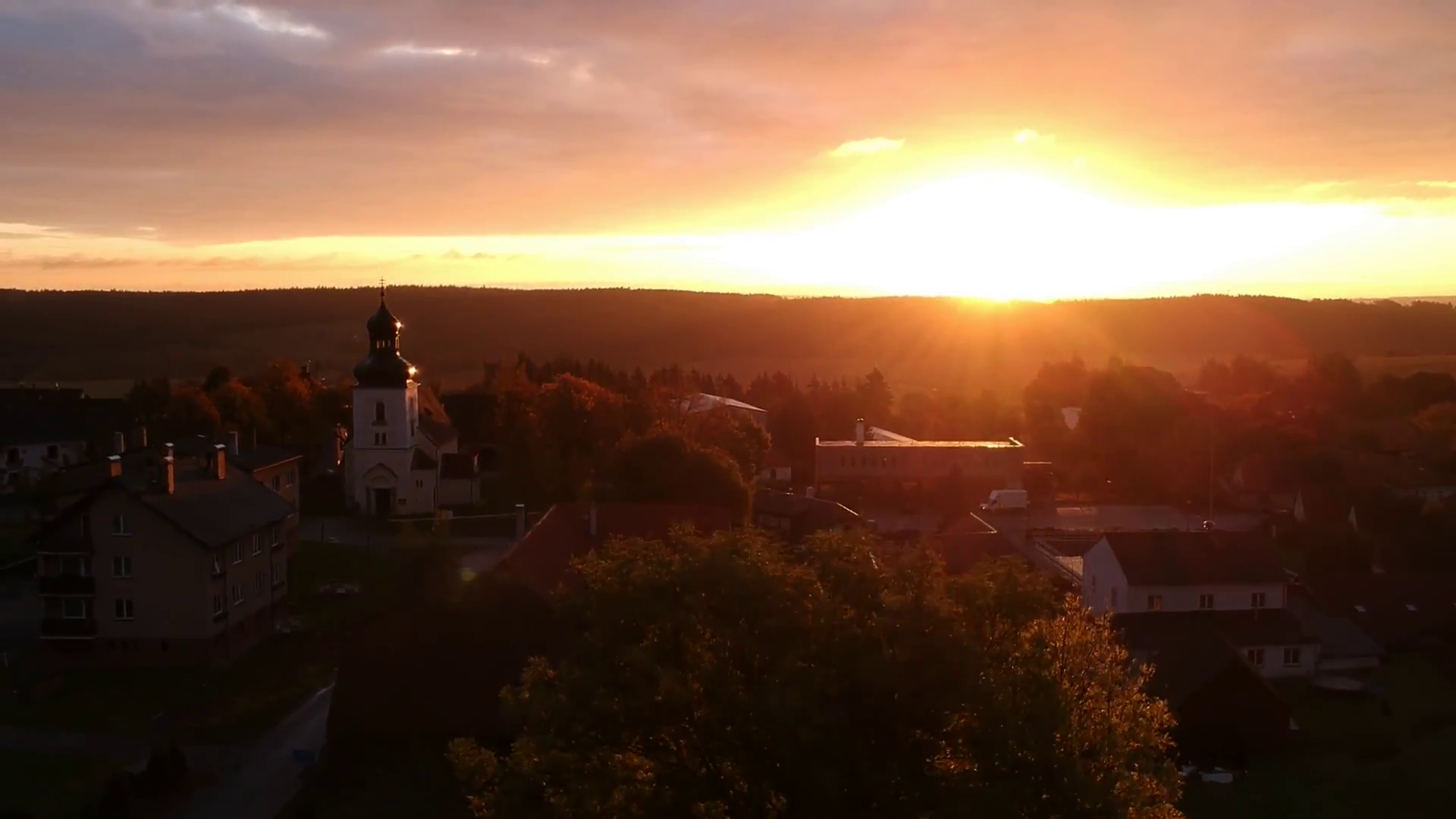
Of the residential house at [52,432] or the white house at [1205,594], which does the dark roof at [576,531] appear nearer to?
the white house at [1205,594]

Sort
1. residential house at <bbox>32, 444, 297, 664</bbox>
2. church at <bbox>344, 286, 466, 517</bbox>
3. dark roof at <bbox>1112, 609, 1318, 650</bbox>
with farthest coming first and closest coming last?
church at <bbox>344, 286, 466, 517</bbox> → dark roof at <bbox>1112, 609, 1318, 650</bbox> → residential house at <bbox>32, 444, 297, 664</bbox>

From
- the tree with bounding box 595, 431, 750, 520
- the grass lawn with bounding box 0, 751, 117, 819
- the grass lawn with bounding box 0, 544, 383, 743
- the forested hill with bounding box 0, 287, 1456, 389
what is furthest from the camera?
the forested hill with bounding box 0, 287, 1456, 389

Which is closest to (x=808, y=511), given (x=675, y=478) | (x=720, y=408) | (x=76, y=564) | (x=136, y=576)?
(x=675, y=478)

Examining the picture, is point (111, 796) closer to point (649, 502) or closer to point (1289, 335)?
point (649, 502)

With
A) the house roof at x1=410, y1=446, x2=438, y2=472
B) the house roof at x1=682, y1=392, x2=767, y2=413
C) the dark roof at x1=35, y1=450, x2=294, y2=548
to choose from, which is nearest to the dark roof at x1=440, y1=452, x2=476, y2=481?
the house roof at x1=410, y1=446, x2=438, y2=472

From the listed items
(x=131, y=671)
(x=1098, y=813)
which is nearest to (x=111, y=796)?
(x=131, y=671)

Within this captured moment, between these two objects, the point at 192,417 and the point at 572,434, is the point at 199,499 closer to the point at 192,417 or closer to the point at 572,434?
the point at 572,434

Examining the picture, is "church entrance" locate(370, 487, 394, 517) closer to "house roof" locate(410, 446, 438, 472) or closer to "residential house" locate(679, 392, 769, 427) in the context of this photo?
"house roof" locate(410, 446, 438, 472)
